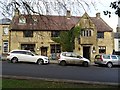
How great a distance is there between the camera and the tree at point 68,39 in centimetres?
5212

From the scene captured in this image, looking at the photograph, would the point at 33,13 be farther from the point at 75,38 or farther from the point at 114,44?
the point at 114,44

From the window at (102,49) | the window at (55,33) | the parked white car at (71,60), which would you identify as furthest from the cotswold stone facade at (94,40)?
the parked white car at (71,60)

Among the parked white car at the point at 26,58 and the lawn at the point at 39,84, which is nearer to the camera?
the lawn at the point at 39,84

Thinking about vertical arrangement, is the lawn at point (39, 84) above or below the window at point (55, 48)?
Result: below

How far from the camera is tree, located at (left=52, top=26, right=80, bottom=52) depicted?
52125mm

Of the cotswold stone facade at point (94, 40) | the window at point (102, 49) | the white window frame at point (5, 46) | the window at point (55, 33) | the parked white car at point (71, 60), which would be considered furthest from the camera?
the white window frame at point (5, 46)

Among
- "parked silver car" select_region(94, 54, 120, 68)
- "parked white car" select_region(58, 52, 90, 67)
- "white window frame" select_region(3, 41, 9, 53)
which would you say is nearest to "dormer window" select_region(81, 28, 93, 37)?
"parked silver car" select_region(94, 54, 120, 68)

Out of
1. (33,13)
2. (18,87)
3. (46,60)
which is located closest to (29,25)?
(33,13)

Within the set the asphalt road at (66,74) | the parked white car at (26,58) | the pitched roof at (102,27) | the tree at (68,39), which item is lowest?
the asphalt road at (66,74)

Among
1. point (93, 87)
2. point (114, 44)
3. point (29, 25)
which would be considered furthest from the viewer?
point (114, 44)

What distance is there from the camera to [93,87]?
13.5 meters

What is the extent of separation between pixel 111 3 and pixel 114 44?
48407 mm

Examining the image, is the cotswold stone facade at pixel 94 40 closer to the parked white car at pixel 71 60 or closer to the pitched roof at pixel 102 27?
the pitched roof at pixel 102 27

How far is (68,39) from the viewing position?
52656 mm
